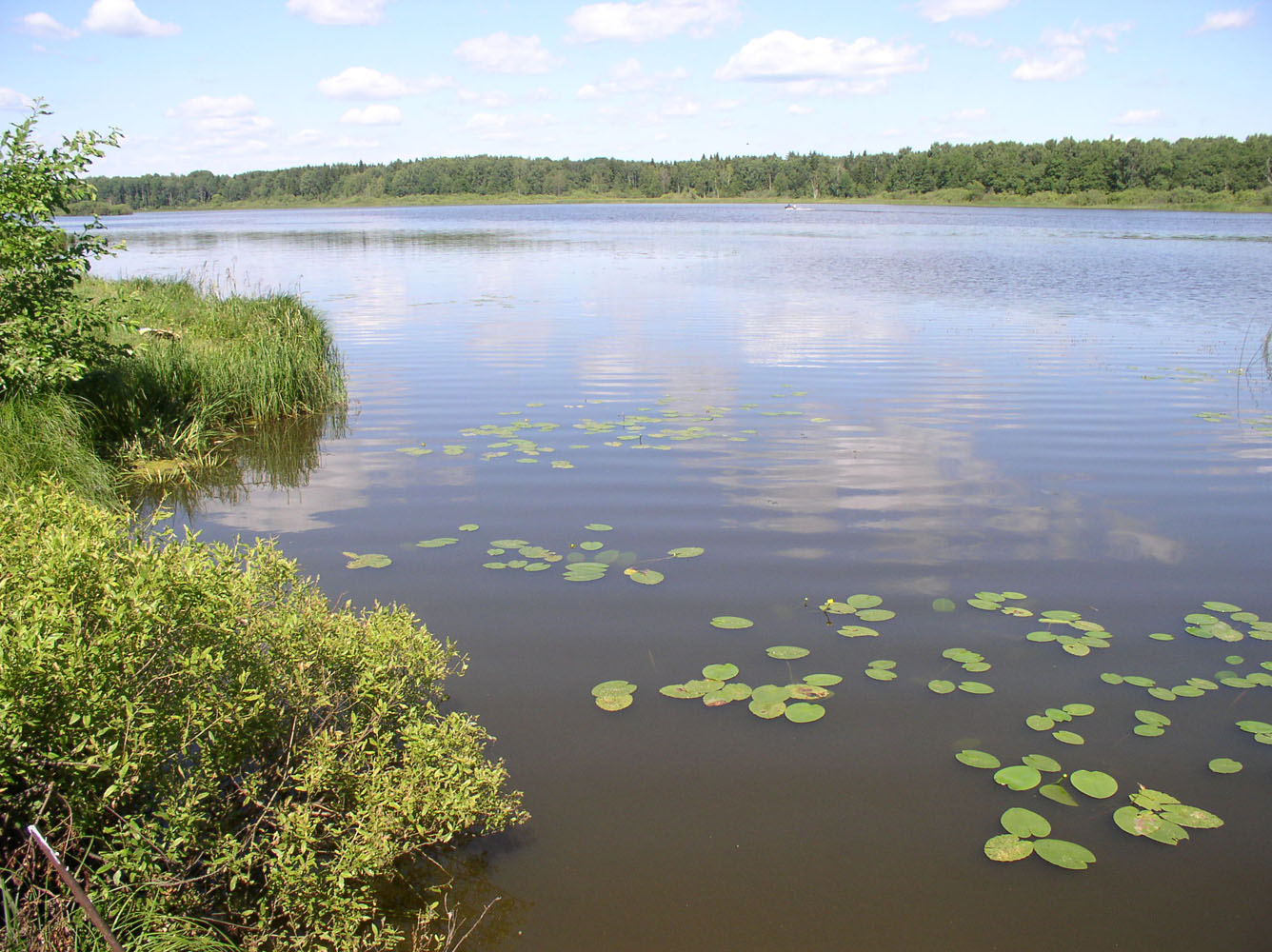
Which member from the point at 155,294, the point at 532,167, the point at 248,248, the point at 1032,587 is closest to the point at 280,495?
the point at 1032,587

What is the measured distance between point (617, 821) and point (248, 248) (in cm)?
3842

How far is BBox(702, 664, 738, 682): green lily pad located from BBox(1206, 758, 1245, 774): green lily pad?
2115mm

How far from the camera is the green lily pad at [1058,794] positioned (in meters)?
3.73

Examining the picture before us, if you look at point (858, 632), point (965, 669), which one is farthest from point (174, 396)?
point (965, 669)

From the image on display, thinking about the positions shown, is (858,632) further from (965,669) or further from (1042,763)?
(1042,763)

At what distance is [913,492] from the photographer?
24.8ft

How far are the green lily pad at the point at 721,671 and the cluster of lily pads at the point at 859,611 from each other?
30.2 inches

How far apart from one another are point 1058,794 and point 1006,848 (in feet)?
1.51

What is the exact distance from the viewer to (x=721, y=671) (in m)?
4.72

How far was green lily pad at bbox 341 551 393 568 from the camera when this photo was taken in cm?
610

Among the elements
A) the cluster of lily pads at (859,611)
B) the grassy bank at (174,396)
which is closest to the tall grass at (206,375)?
the grassy bank at (174,396)

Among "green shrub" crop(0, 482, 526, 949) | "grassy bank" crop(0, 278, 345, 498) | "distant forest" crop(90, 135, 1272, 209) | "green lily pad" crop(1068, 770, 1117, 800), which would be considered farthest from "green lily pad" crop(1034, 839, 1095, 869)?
"distant forest" crop(90, 135, 1272, 209)

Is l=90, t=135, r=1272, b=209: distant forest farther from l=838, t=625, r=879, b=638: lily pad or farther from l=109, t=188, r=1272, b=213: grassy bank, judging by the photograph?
l=838, t=625, r=879, b=638: lily pad

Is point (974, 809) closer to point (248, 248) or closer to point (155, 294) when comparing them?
point (155, 294)
